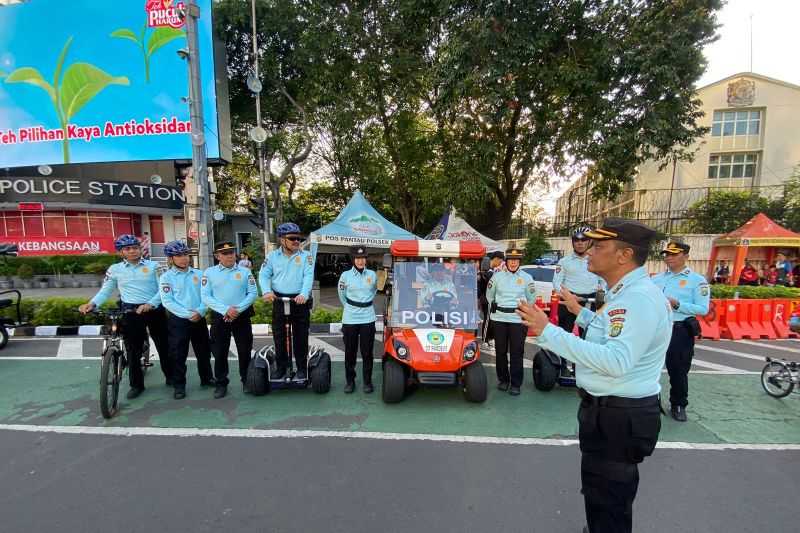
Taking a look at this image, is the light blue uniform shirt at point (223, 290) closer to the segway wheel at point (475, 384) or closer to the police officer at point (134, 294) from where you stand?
the police officer at point (134, 294)

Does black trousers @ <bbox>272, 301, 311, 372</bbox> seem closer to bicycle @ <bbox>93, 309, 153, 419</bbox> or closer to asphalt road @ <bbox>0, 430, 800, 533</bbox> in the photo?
asphalt road @ <bbox>0, 430, 800, 533</bbox>

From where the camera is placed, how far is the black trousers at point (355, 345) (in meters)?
4.57

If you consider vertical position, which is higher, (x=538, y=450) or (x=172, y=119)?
(x=172, y=119)

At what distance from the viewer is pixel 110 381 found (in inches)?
153

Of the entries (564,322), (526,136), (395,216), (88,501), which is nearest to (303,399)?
(88,501)

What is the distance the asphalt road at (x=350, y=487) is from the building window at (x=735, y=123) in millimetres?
27977

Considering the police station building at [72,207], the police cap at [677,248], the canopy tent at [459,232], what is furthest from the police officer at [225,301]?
the police station building at [72,207]

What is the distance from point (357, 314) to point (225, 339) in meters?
1.64

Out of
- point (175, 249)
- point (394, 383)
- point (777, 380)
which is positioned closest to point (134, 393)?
point (175, 249)

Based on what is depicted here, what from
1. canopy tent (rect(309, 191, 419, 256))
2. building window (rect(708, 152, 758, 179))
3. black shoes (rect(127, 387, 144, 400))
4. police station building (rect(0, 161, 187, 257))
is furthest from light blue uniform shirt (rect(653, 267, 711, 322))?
building window (rect(708, 152, 758, 179))

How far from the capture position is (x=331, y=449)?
127 inches

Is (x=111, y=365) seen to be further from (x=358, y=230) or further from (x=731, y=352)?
(x=731, y=352)

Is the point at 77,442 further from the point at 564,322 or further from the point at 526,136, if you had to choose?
the point at 526,136

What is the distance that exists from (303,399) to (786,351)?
865 cm
